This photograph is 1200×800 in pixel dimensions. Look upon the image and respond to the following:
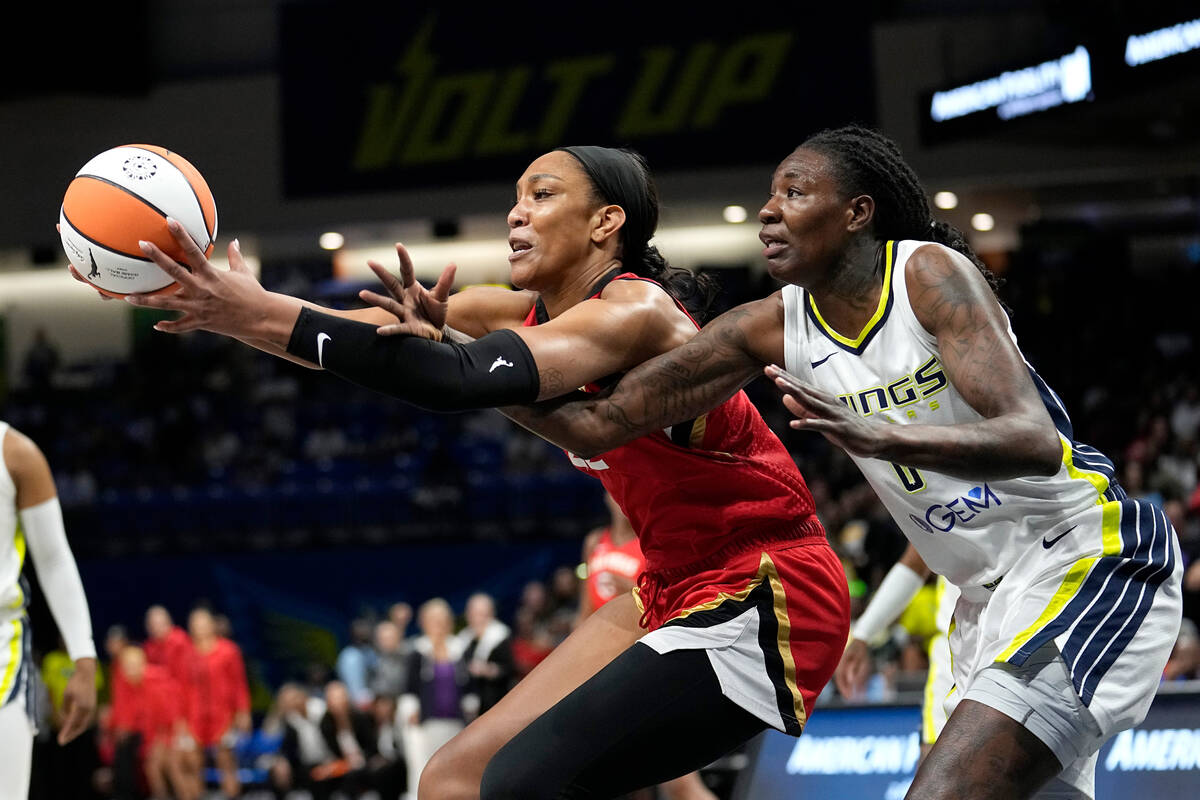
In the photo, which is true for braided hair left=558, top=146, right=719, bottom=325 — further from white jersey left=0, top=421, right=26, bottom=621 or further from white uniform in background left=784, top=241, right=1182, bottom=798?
white jersey left=0, top=421, right=26, bottom=621

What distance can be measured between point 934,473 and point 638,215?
118cm

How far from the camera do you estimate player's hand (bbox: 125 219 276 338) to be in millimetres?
3000

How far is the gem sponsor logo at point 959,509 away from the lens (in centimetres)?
318

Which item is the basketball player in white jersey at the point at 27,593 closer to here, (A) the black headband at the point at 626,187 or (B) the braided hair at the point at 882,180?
(A) the black headband at the point at 626,187

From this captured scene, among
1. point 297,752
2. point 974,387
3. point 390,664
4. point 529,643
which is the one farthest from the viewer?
point 390,664

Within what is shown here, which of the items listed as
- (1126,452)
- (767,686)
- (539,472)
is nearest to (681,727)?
(767,686)

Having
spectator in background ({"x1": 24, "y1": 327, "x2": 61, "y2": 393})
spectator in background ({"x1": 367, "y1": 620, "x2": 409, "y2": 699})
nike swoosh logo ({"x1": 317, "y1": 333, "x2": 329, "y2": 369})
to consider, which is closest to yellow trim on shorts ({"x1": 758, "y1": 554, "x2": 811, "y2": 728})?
nike swoosh logo ({"x1": 317, "y1": 333, "x2": 329, "y2": 369})

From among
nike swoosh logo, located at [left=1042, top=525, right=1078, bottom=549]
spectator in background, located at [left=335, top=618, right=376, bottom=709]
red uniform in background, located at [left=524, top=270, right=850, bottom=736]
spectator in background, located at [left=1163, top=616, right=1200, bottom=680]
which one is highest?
nike swoosh logo, located at [left=1042, top=525, right=1078, bottom=549]

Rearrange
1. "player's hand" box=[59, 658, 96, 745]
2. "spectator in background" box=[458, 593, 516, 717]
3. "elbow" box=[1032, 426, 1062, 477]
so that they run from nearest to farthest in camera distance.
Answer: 1. "elbow" box=[1032, 426, 1062, 477]
2. "player's hand" box=[59, 658, 96, 745]
3. "spectator in background" box=[458, 593, 516, 717]

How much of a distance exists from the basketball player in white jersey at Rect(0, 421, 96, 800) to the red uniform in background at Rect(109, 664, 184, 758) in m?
9.37

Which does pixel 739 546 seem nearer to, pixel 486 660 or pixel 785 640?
pixel 785 640

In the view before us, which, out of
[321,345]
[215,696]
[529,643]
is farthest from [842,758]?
[215,696]

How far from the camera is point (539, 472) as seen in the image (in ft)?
58.6

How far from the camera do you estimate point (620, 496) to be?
374 cm
